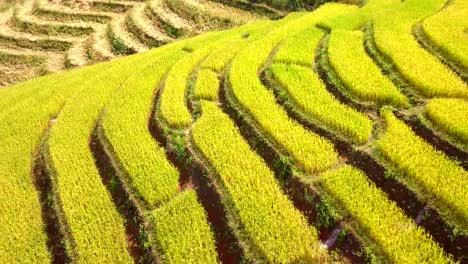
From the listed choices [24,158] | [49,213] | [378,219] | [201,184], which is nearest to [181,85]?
[24,158]

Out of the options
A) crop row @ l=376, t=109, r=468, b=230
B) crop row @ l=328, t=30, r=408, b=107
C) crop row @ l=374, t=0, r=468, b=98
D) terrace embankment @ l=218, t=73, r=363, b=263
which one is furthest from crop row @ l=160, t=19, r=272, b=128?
crop row @ l=374, t=0, r=468, b=98

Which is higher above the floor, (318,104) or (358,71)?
(358,71)

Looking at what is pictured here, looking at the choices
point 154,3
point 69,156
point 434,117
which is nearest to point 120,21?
point 154,3

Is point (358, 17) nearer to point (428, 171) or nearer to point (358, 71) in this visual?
point (358, 71)

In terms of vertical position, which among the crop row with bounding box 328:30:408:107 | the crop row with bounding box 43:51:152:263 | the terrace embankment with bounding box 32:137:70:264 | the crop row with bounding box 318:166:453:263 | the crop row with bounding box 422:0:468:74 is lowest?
the terrace embankment with bounding box 32:137:70:264

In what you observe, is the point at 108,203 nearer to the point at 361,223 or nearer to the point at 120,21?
the point at 361,223

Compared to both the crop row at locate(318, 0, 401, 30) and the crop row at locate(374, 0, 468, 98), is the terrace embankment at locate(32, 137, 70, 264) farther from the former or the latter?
the crop row at locate(318, 0, 401, 30)

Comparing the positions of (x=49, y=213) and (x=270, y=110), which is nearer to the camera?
(x=49, y=213)
